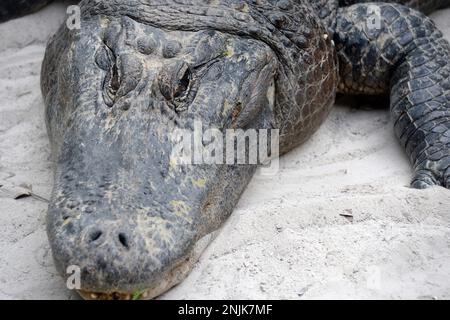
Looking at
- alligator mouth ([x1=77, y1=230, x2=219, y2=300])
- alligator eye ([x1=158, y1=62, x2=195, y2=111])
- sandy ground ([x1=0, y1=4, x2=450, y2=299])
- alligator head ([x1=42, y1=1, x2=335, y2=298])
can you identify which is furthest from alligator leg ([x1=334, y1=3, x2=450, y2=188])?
alligator mouth ([x1=77, y1=230, x2=219, y2=300])

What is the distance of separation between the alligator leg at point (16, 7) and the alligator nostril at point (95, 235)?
10.8 ft

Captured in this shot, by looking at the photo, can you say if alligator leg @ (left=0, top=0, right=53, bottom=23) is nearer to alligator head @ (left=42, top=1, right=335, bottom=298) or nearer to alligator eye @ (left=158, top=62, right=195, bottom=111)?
alligator head @ (left=42, top=1, right=335, bottom=298)

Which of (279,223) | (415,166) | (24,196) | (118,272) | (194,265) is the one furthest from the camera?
(415,166)

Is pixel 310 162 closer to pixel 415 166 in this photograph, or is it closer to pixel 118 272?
pixel 415 166

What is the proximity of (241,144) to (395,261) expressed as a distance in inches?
38.8

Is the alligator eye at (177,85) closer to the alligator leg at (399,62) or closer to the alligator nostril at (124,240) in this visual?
the alligator nostril at (124,240)

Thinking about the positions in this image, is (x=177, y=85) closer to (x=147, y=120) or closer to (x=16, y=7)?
(x=147, y=120)

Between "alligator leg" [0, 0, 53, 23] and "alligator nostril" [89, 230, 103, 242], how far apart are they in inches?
130

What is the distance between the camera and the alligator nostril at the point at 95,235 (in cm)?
257

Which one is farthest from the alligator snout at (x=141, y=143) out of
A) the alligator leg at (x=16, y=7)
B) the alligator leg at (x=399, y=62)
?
the alligator leg at (x=16, y=7)

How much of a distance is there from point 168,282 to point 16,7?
3.36m

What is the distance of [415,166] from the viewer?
152 inches

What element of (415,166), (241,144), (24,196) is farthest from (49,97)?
(415,166)

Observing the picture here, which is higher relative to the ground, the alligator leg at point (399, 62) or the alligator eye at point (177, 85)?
the alligator eye at point (177, 85)
